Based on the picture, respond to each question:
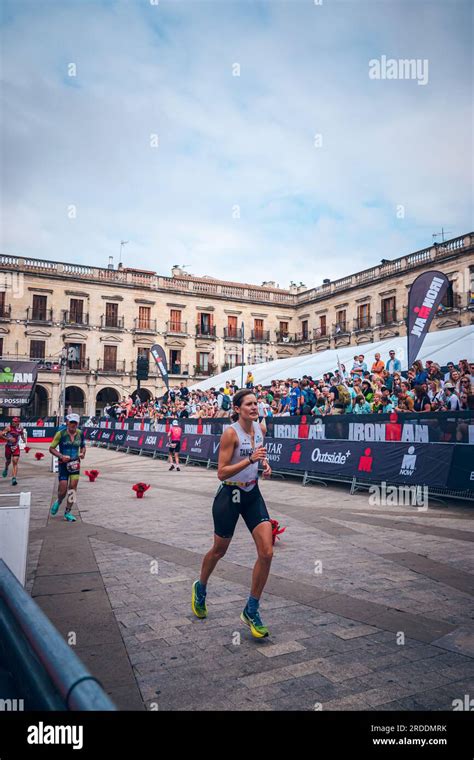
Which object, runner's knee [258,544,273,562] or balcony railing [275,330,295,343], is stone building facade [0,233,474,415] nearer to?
balcony railing [275,330,295,343]

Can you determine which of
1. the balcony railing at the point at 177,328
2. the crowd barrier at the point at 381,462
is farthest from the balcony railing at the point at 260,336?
the crowd barrier at the point at 381,462

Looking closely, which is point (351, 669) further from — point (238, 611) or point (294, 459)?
point (294, 459)

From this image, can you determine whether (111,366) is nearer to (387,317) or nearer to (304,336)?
(304,336)

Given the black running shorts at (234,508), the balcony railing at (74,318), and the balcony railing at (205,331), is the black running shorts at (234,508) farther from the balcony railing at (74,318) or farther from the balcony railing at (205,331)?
the balcony railing at (205,331)

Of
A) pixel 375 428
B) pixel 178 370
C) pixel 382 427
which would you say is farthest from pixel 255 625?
pixel 178 370

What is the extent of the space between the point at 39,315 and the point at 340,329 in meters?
26.7

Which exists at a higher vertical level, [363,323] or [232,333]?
[232,333]

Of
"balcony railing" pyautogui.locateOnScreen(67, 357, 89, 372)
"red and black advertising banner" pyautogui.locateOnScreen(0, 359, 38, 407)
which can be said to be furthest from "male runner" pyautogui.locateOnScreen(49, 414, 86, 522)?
"balcony railing" pyautogui.locateOnScreen(67, 357, 89, 372)

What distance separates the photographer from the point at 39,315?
43312 millimetres

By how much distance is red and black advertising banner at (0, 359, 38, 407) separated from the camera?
35.8m

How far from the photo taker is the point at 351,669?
3.39m

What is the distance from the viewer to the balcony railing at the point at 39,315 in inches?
1681

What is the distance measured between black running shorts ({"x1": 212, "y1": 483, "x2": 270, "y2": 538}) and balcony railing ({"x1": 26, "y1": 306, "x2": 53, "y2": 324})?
4242 cm

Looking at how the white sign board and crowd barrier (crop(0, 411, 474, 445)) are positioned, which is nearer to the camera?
the white sign board
